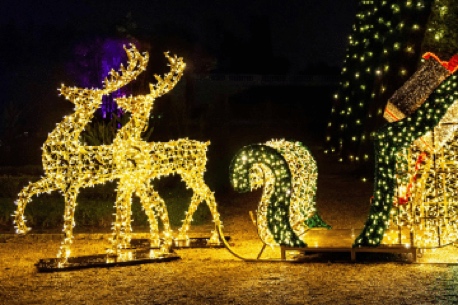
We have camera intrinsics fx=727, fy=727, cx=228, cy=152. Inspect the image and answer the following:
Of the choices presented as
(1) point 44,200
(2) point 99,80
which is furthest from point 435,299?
(2) point 99,80

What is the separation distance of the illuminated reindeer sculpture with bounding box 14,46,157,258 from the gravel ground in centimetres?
79

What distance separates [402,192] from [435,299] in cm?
198

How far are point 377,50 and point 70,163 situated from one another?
18.9 ft

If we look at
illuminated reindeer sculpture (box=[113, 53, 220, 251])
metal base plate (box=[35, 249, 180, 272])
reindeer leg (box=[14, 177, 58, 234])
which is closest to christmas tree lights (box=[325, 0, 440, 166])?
illuminated reindeer sculpture (box=[113, 53, 220, 251])

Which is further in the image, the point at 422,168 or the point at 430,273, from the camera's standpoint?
the point at 422,168

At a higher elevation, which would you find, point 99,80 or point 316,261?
A: point 99,80

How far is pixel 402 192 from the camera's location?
859cm

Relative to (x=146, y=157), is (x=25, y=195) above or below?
below

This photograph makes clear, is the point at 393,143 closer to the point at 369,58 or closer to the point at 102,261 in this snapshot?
the point at 102,261

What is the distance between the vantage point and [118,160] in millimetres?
8984

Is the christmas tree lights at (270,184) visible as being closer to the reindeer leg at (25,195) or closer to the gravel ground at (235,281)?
the gravel ground at (235,281)

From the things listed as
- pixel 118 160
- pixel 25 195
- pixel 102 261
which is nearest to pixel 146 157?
pixel 118 160

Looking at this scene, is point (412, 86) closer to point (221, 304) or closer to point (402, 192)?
point (402, 192)

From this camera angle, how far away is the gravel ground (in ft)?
23.2
